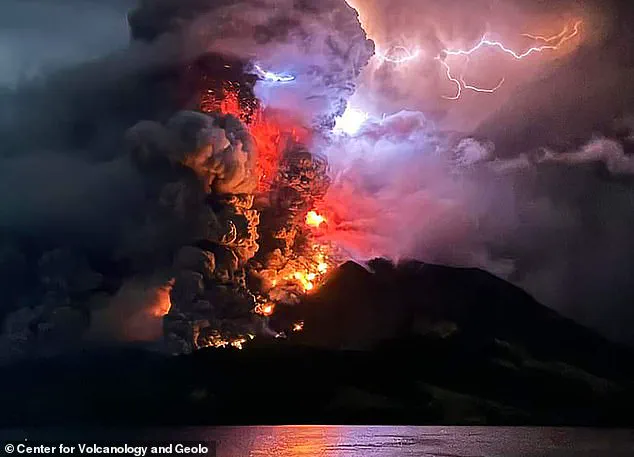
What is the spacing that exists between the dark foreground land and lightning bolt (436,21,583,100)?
335cm

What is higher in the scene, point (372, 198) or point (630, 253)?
point (372, 198)

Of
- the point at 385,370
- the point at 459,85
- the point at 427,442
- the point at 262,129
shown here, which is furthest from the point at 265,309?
the point at 427,442

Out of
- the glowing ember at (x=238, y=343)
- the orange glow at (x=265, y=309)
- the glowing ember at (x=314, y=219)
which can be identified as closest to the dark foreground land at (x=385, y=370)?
the glowing ember at (x=238, y=343)

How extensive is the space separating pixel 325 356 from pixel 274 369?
0.99 meters

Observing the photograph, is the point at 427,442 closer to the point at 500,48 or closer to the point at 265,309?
the point at 265,309

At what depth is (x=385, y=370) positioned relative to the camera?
44.1ft

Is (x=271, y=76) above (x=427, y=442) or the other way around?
above

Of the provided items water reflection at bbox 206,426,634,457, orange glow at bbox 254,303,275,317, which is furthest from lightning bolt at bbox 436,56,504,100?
water reflection at bbox 206,426,634,457

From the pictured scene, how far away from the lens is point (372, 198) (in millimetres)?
13656

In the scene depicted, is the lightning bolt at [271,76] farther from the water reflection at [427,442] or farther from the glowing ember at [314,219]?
the water reflection at [427,442]

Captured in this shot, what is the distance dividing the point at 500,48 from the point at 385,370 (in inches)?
242

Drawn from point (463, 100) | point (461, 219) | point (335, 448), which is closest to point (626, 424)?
point (461, 219)

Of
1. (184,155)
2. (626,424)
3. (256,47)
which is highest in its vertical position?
(256,47)

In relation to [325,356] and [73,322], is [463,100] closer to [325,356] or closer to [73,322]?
[325,356]
